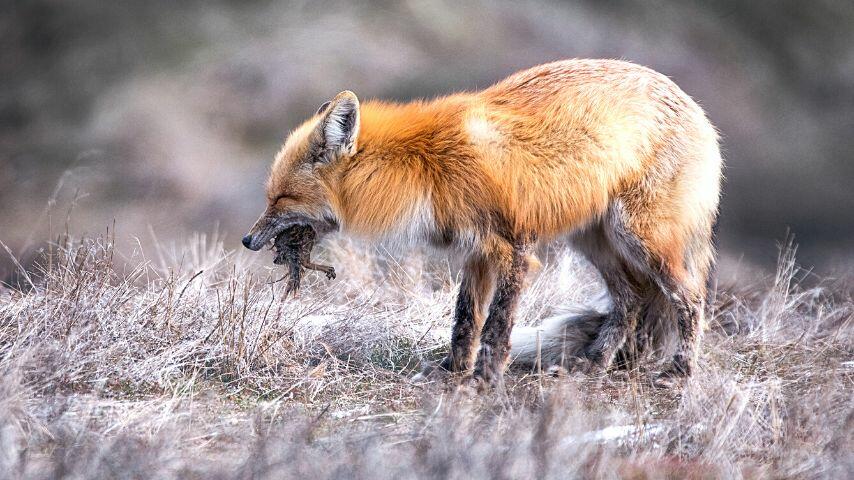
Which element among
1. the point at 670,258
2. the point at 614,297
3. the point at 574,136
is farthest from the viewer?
the point at 614,297

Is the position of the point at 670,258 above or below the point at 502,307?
above

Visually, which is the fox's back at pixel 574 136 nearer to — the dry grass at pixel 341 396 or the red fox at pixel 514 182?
the red fox at pixel 514 182

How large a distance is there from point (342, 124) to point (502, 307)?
1207mm

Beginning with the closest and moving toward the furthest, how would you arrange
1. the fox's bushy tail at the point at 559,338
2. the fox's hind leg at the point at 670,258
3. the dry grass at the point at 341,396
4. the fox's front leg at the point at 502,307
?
the dry grass at the point at 341,396 → the fox's front leg at the point at 502,307 → the fox's hind leg at the point at 670,258 → the fox's bushy tail at the point at 559,338

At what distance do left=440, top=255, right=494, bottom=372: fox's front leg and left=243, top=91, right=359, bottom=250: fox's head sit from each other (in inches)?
30.4

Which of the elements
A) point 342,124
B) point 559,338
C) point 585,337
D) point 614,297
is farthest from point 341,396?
point 614,297

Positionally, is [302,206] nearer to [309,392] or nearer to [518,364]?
[309,392]

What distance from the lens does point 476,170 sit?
15.2ft

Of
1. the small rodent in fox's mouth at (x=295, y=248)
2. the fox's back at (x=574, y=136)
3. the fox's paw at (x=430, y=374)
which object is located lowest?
the fox's paw at (x=430, y=374)

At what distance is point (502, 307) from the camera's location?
15.4ft

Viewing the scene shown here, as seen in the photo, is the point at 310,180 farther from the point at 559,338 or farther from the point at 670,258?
the point at 670,258

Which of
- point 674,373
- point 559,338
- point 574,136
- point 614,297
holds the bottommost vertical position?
point 674,373

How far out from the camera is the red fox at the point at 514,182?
183 inches

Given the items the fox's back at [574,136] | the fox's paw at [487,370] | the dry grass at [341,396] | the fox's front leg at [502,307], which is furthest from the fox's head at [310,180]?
the fox's paw at [487,370]
